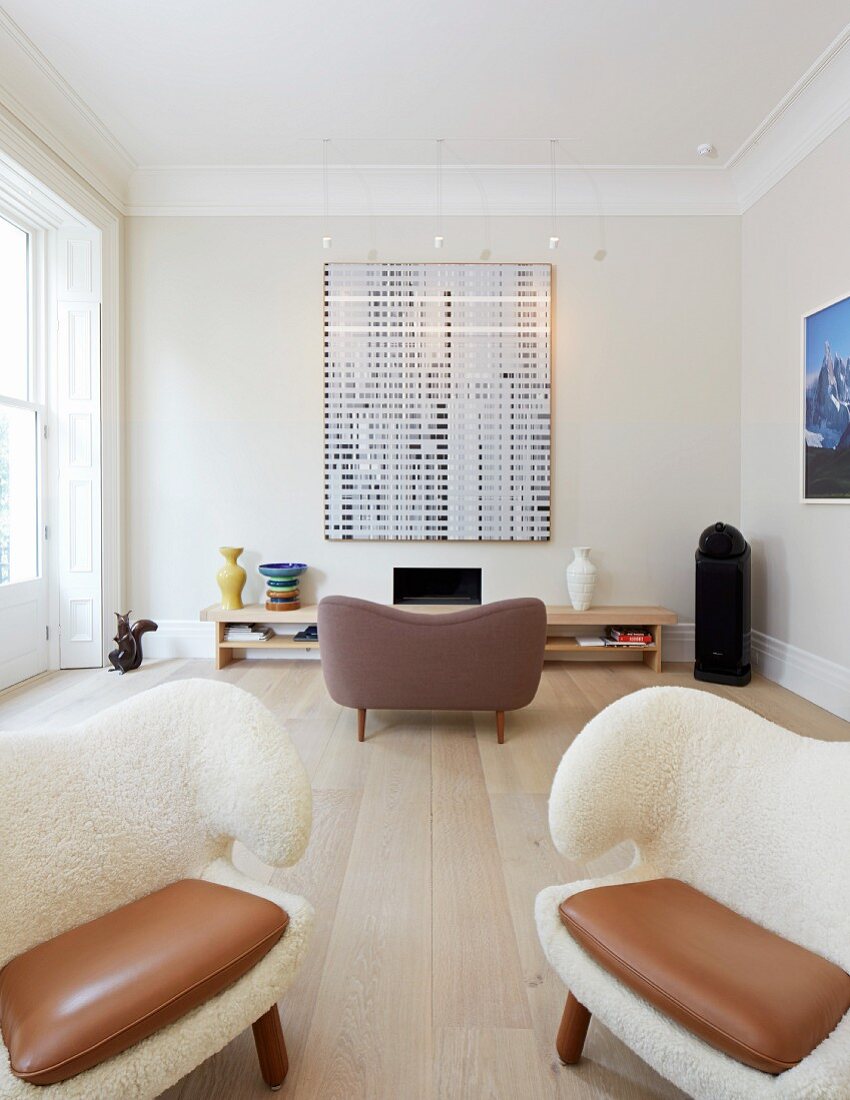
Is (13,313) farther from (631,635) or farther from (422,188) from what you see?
(631,635)

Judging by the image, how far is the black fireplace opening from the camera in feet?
15.8

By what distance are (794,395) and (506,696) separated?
2668mm

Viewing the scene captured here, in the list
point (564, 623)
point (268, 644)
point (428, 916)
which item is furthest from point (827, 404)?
point (268, 644)

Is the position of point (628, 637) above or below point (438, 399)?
below

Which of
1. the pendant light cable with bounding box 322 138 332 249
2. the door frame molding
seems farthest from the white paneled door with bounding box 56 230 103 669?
the pendant light cable with bounding box 322 138 332 249

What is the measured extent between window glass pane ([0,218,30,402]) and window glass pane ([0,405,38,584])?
176mm

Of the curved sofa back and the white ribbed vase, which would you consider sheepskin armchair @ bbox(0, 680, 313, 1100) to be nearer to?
the curved sofa back

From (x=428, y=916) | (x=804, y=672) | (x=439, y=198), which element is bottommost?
(x=428, y=916)

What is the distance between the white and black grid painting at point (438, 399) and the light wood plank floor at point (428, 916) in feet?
5.47

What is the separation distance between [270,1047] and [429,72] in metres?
4.11

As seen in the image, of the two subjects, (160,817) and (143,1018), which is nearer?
(143,1018)

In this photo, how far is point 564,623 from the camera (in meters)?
4.46

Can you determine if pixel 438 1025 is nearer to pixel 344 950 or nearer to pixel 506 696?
pixel 344 950

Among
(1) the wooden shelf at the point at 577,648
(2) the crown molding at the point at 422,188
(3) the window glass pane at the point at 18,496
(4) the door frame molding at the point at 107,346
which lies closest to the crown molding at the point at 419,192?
(2) the crown molding at the point at 422,188
